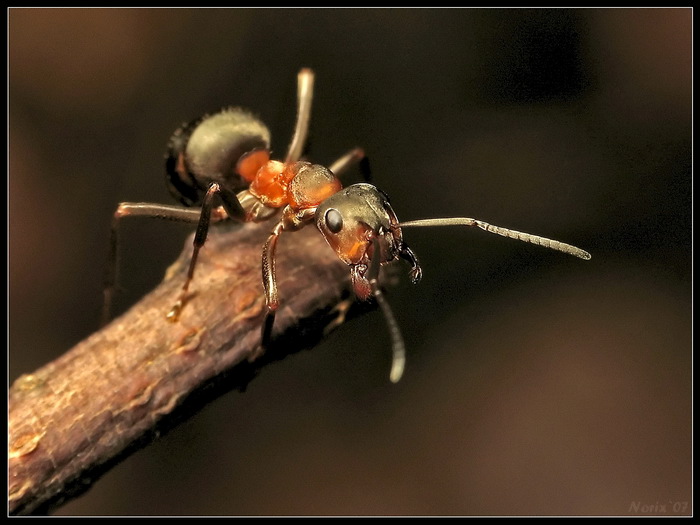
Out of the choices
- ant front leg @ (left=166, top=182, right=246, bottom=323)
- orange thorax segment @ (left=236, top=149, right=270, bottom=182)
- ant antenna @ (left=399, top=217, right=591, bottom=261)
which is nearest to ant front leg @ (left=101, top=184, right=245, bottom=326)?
ant front leg @ (left=166, top=182, right=246, bottom=323)

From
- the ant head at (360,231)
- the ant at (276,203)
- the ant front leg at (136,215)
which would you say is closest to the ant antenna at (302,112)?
the ant at (276,203)

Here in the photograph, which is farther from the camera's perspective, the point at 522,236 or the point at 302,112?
the point at 302,112

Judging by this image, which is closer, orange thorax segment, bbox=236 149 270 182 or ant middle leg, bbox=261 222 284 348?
ant middle leg, bbox=261 222 284 348

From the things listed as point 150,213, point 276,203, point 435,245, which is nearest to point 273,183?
point 276,203

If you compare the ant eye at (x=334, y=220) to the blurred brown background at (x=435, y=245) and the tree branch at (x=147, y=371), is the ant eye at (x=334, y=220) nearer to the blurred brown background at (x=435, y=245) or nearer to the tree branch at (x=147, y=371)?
the tree branch at (x=147, y=371)

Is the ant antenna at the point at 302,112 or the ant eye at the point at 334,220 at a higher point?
the ant antenna at the point at 302,112

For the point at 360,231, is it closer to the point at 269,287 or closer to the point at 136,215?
the point at 269,287

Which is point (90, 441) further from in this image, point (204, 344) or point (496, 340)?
point (496, 340)

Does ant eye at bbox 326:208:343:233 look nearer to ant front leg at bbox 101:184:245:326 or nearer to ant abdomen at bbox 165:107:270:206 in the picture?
ant front leg at bbox 101:184:245:326
